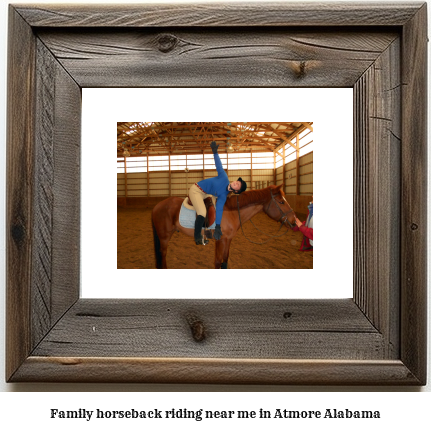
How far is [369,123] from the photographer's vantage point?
2.10 ft

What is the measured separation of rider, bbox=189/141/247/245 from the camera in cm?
66

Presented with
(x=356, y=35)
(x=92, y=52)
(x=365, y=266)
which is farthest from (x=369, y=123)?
(x=92, y=52)

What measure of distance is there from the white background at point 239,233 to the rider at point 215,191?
0.26ft

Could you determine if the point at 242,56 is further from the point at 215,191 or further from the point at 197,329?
the point at 197,329

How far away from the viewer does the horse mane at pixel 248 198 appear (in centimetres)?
66

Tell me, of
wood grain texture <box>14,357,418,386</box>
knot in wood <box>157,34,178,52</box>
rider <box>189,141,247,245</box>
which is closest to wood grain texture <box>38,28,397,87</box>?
knot in wood <box>157,34,178,52</box>

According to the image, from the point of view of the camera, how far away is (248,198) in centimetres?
66

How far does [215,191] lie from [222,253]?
13cm

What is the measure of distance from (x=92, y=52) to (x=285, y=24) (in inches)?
14.9

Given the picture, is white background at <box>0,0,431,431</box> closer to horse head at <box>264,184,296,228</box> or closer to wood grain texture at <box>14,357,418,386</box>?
wood grain texture at <box>14,357,418,386</box>

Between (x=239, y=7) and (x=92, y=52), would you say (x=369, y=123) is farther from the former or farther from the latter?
(x=92, y=52)

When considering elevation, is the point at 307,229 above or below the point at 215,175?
below

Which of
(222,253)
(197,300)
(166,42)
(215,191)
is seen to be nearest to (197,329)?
(197,300)
